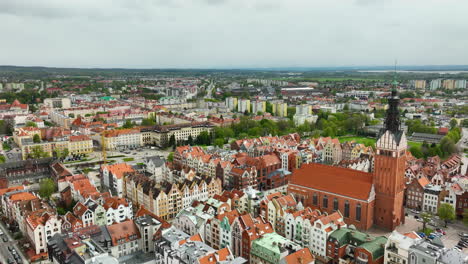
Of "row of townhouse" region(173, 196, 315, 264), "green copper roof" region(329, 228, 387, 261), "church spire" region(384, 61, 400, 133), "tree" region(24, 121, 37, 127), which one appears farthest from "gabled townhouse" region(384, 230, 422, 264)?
"tree" region(24, 121, 37, 127)

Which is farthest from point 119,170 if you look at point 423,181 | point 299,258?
point 423,181

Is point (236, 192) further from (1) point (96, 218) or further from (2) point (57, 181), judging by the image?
(2) point (57, 181)

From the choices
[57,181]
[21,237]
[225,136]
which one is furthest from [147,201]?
[225,136]

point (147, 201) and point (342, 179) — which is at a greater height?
point (342, 179)

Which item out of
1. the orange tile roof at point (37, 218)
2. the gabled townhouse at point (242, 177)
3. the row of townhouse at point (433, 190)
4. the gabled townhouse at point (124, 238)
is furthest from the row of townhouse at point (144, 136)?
the row of townhouse at point (433, 190)

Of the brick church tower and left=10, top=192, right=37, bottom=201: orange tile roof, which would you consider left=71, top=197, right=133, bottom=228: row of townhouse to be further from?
the brick church tower

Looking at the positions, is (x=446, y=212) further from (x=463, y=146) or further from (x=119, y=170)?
(x=463, y=146)
